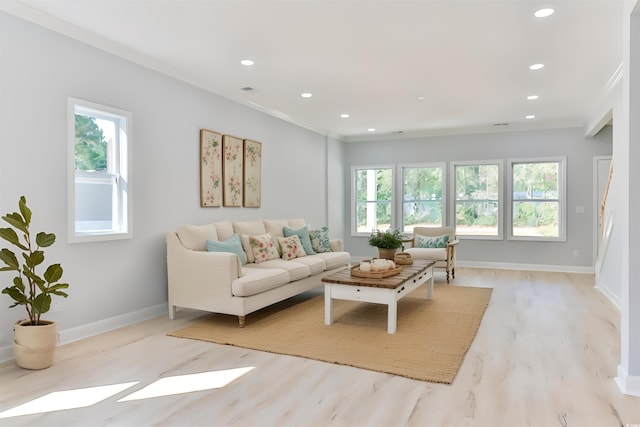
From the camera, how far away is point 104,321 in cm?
391

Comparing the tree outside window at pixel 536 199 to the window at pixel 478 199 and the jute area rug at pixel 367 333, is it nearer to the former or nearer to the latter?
the window at pixel 478 199

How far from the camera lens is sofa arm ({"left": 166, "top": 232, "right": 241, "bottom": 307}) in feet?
13.3

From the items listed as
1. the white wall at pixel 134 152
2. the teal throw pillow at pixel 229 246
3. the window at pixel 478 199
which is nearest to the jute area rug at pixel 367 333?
the teal throw pillow at pixel 229 246

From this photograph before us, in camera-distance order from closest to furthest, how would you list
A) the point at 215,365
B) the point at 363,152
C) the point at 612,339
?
1. the point at 215,365
2. the point at 612,339
3. the point at 363,152

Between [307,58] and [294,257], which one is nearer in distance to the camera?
[307,58]

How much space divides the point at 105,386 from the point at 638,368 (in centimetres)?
330

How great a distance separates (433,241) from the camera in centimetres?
701

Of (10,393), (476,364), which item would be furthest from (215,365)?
(476,364)

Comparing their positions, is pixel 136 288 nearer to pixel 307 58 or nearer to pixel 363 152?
pixel 307 58

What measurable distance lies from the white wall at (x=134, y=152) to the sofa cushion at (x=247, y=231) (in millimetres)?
316

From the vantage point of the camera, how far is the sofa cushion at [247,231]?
16.7 feet

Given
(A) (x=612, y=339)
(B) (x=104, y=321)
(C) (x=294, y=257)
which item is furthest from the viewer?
(C) (x=294, y=257)

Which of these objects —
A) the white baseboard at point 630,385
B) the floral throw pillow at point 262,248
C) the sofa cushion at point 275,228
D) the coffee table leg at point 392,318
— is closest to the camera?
the white baseboard at point 630,385

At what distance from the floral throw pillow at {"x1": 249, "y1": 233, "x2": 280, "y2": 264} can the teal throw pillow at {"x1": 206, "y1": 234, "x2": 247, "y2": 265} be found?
0.23 metres
